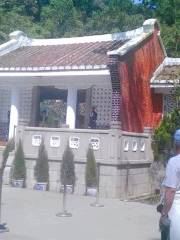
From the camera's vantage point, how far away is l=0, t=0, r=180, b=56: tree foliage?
31750mm

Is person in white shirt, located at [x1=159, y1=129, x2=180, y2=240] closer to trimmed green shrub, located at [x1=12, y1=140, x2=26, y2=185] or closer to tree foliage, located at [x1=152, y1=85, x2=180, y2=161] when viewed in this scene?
tree foliage, located at [x1=152, y1=85, x2=180, y2=161]

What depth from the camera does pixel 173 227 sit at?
5.30 m

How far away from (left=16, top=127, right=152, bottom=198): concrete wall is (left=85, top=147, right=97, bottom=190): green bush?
0.51 feet

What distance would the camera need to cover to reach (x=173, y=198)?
5.32 metres

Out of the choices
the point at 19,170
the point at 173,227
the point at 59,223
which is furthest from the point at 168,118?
the point at 173,227

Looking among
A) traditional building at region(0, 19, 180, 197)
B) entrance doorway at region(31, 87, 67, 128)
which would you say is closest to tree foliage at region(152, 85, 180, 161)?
traditional building at region(0, 19, 180, 197)

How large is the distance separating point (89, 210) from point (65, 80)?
24.9ft

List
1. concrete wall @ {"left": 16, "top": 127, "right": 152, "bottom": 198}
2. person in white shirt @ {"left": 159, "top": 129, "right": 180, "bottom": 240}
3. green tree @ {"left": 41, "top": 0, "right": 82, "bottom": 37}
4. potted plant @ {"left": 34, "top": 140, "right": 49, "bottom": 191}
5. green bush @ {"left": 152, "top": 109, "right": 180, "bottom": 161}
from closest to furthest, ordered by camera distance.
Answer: person in white shirt @ {"left": 159, "top": 129, "right": 180, "bottom": 240}, concrete wall @ {"left": 16, "top": 127, "right": 152, "bottom": 198}, potted plant @ {"left": 34, "top": 140, "right": 49, "bottom": 191}, green bush @ {"left": 152, "top": 109, "right": 180, "bottom": 161}, green tree @ {"left": 41, "top": 0, "right": 82, "bottom": 37}

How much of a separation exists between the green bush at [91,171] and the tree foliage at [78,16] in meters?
15.3

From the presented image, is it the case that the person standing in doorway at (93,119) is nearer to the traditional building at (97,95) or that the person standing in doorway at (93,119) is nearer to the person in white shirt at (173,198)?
the traditional building at (97,95)

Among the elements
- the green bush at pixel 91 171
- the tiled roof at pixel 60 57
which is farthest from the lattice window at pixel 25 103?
the green bush at pixel 91 171

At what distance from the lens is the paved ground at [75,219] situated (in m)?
8.61

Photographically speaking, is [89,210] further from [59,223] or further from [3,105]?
[3,105]

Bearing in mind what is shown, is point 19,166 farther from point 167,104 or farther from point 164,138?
point 167,104
